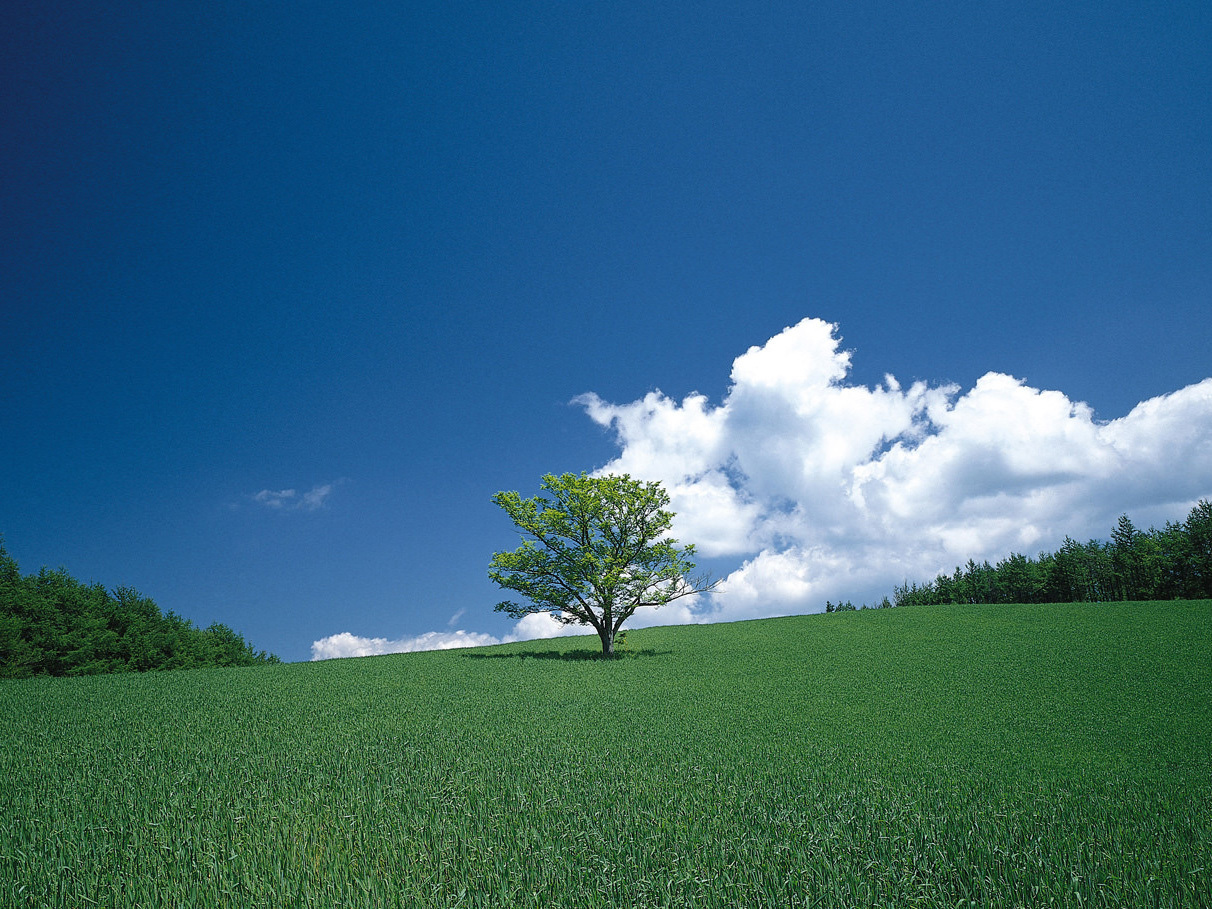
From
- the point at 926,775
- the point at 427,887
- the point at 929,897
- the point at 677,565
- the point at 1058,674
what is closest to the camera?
the point at 929,897

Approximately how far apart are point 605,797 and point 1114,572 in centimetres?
12366

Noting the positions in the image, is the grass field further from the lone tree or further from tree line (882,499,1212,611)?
tree line (882,499,1212,611)

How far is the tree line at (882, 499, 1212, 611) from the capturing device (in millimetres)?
80812

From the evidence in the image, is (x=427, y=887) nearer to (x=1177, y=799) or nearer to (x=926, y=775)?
Answer: (x=926, y=775)

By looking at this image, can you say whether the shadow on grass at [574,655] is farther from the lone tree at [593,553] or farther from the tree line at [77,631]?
the tree line at [77,631]

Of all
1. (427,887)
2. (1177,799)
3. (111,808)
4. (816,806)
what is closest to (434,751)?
(111,808)

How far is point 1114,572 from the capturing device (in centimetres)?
9175

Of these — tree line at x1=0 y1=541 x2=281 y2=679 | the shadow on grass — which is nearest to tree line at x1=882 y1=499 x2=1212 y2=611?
the shadow on grass

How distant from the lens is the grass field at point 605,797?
5.00 m

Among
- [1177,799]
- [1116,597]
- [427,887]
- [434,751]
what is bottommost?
[1116,597]

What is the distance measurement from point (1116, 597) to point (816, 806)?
416 feet

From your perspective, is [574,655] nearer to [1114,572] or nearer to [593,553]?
[593,553]

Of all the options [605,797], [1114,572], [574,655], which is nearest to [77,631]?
[574,655]

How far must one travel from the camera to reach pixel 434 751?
11.0 metres
